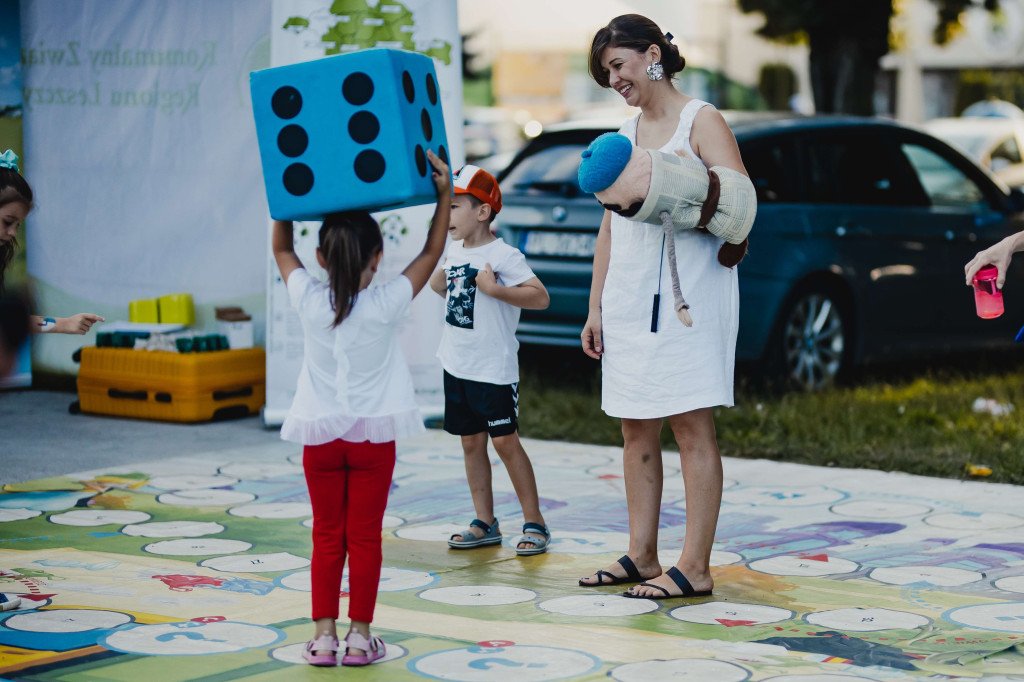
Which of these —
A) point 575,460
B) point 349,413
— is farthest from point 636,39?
point 575,460

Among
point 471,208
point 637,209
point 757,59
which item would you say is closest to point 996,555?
point 637,209

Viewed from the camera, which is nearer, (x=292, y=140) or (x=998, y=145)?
(x=292, y=140)

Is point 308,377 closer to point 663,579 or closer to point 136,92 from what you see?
point 663,579

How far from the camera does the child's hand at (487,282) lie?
4.87 meters

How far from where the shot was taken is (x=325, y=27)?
7.43 m

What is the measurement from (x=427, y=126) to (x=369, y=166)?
11.5 inches

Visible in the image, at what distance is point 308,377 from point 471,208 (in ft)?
4.67

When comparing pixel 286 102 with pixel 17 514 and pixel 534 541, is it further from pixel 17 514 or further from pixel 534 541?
pixel 17 514

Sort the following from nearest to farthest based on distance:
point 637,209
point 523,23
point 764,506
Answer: point 637,209 < point 764,506 < point 523,23

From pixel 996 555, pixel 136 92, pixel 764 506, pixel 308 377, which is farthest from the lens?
pixel 136 92

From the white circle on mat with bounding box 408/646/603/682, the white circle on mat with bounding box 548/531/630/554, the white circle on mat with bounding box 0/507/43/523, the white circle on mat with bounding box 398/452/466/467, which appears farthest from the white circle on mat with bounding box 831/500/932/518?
the white circle on mat with bounding box 0/507/43/523

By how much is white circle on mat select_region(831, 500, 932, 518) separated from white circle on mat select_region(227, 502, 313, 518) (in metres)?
2.19

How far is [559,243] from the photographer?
8.07 m

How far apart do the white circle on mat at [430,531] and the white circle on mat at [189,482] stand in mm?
1190
